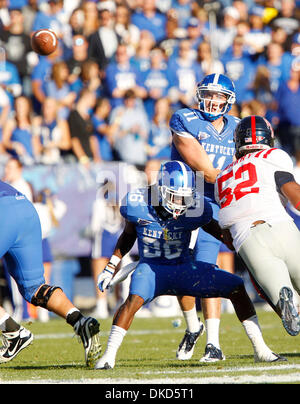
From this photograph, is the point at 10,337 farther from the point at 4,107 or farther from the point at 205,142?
the point at 4,107

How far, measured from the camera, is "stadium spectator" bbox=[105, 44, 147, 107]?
12336 millimetres

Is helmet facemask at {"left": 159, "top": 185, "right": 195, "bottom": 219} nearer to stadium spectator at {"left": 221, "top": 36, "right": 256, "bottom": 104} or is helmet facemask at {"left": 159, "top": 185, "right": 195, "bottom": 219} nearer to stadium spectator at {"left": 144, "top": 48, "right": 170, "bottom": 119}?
stadium spectator at {"left": 144, "top": 48, "right": 170, "bottom": 119}

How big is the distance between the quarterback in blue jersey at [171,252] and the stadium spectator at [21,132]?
18.5 ft

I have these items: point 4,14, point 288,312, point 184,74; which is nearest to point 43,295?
point 288,312

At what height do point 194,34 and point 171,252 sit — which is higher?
point 194,34

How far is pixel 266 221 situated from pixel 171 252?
90 cm

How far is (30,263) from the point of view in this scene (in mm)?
5648

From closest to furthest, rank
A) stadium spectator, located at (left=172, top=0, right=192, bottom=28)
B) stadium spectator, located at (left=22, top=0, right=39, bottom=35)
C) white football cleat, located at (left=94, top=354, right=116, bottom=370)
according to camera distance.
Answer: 1. white football cleat, located at (left=94, top=354, right=116, bottom=370)
2. stadium spectator, located at (left=22, top=0, right=39, bottom=35)
3. stadium spectator, located at (left=172, top=0, right=192, bottom=28)

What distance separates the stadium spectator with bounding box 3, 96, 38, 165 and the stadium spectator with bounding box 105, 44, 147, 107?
1437 millimetres

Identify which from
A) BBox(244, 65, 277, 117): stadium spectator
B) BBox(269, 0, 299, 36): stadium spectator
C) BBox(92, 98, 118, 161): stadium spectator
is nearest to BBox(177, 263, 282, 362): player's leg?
BBox(92, 98, 118, 161): stadium spectator

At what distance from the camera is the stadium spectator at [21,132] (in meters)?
11.3
